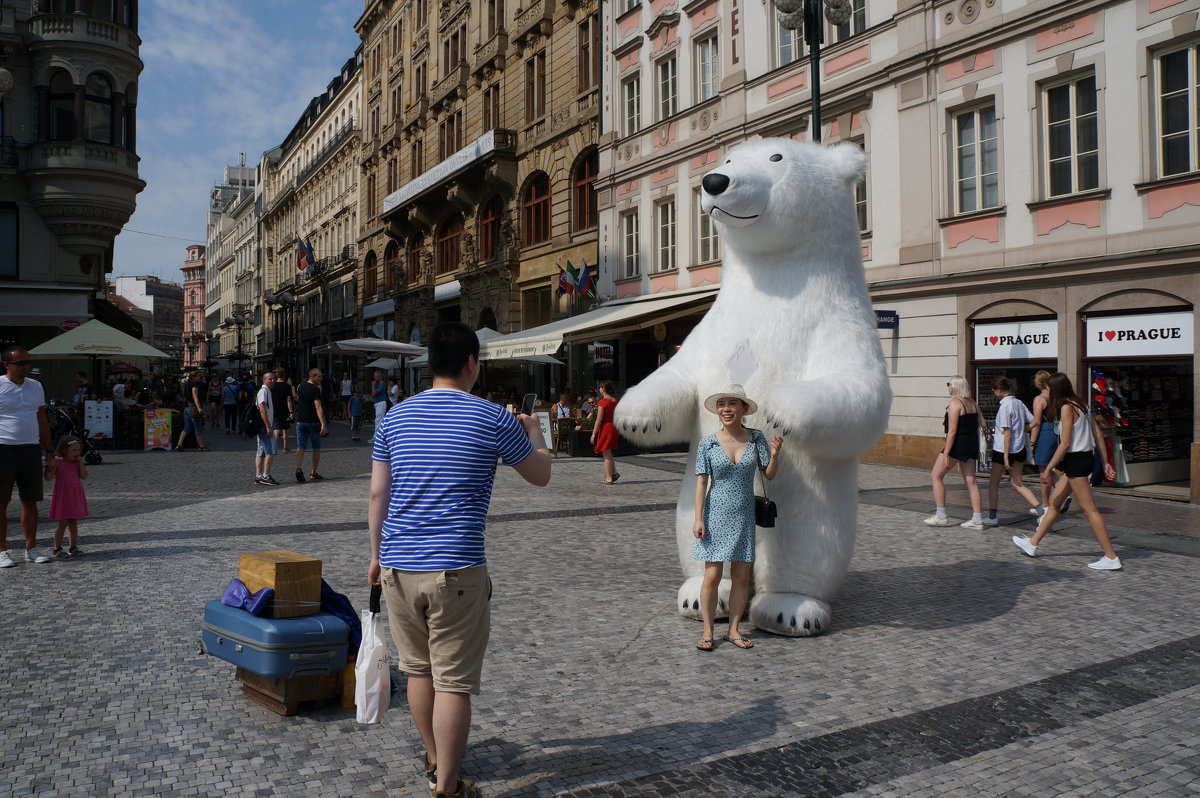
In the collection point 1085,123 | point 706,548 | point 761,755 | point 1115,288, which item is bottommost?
point 761,755

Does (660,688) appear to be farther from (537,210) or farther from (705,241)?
(537,210)

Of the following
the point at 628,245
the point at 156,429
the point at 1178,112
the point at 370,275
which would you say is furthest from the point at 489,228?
the point at 1178,112

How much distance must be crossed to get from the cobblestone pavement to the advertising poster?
1097cm

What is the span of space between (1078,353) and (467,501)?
10.8 meters

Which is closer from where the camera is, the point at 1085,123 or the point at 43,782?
the point at 43,782

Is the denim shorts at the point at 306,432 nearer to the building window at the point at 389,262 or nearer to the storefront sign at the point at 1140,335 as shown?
the storefront sign at the point at 1140,335

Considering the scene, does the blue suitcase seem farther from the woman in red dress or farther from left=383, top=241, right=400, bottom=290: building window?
left=383, top=241, right=400, bottom=290: building window

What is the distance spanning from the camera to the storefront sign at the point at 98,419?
17.3m

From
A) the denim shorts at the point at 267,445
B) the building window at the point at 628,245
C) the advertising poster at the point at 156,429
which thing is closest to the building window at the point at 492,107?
the building window at the point at 628,245

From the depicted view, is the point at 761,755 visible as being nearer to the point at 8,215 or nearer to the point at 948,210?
the point at 948,210

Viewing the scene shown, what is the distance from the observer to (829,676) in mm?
4305

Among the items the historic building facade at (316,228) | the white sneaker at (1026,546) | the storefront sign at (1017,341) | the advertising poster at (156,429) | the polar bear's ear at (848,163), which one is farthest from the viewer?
the historic building facade at (316,228)

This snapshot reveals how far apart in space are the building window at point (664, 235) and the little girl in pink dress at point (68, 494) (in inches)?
560

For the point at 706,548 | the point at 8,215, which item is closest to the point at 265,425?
the point at 706,548
